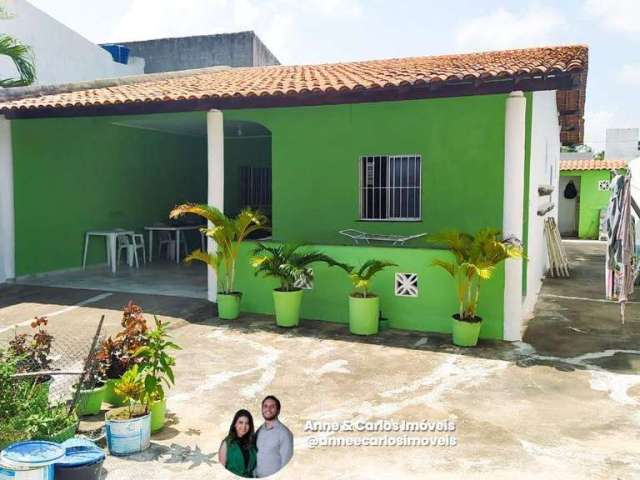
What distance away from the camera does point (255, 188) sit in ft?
53.1

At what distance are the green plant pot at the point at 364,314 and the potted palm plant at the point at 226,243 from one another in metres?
1.91

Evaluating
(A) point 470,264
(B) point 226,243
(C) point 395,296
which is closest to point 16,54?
(B) point 226,243

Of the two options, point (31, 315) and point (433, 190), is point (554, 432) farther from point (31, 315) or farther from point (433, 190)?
point (31, 315)

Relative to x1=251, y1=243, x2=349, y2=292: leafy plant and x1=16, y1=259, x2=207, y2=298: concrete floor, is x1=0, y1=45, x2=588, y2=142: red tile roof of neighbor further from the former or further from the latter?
x1=16, y1=259, x2=207, y2=298: concrete floor

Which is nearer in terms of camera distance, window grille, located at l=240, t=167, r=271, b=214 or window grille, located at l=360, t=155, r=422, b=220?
window grille, located at l=360, t=155, r=422, b=220

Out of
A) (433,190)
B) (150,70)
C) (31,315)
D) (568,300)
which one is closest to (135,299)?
(31,315)

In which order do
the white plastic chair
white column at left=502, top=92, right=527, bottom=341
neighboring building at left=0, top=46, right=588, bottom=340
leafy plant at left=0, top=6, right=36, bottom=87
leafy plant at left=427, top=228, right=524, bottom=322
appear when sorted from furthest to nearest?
the white plastic chair
neighboring building at left=0, top=46, right=588, bottom=340
white column at left=502, top=92, right=527, bottom=341
leafy plant at left=0, top=6, right=36, bottom=87
leafy plant at left=427, top=228, right=524, bottom=322

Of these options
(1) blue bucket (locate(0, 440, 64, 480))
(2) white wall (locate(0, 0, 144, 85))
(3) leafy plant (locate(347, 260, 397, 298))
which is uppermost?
(2) white wall (locate(0, 0, 144, 85))

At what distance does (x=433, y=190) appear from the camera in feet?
29.0

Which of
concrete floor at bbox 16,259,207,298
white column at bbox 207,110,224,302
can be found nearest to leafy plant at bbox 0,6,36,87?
white column at bbox 207,110,224,302

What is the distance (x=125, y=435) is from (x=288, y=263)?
412 centimetres

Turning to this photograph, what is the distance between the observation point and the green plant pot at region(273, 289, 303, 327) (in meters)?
8.30

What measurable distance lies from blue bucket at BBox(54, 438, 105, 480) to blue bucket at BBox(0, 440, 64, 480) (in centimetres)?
7

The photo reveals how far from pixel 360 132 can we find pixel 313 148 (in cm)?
80
